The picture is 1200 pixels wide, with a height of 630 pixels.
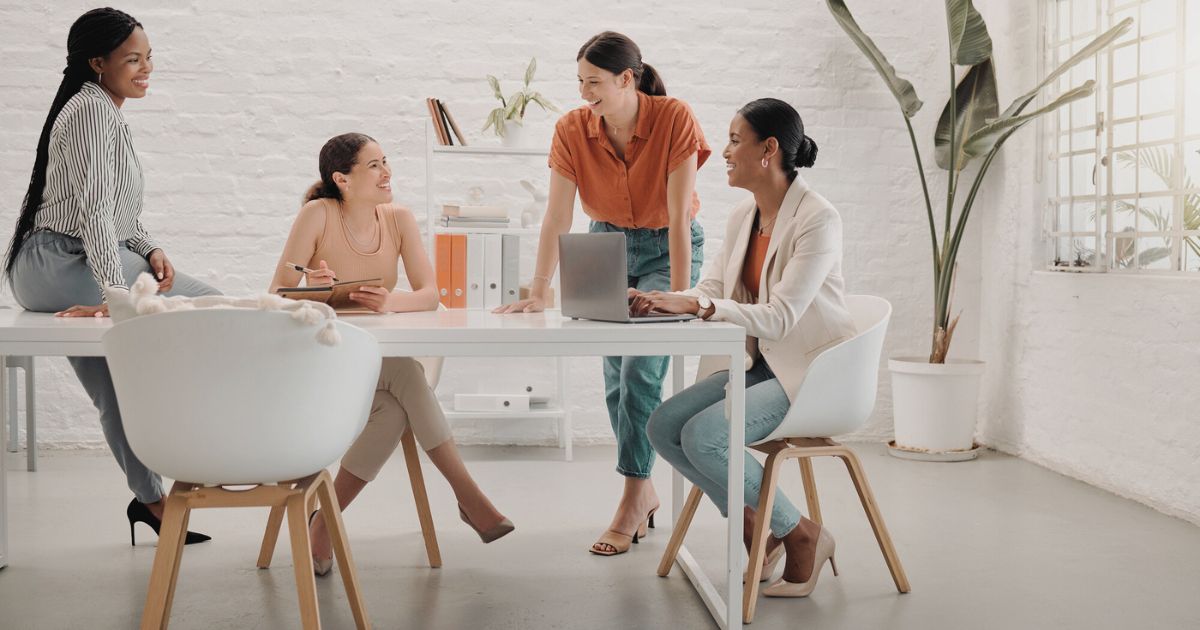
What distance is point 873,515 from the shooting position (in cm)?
261

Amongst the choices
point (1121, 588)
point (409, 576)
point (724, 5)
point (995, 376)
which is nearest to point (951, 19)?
point (724, 5)

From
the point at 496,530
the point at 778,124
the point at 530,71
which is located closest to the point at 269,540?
the point at 496,530

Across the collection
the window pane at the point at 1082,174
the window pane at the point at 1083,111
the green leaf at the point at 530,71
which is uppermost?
the green leaf at the point at 530,71

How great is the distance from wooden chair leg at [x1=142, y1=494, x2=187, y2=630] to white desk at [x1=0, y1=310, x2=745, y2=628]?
372 mm

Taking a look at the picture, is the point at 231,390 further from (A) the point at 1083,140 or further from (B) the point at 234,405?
(A) the point at 1083,140

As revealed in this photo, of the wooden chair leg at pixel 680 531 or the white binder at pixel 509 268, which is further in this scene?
the white binder at pixel 509 268

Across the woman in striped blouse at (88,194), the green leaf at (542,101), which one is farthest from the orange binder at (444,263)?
the woman in striped blouse at (88,194)

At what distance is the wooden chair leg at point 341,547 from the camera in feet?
7.30

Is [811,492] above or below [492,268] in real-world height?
below

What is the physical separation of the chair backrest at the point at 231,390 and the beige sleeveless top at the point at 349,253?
1.03 meters

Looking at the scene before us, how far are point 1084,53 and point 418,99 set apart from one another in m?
2.69

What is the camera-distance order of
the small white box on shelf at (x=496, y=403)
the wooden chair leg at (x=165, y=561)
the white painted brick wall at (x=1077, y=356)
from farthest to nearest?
1. the small white box on shelf at (x=496, y=403)
2. the white painted brick wall at (x=1077, y=356)
3. the wooden chair leg at (x=165, y=561)

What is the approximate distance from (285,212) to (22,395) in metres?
1.38

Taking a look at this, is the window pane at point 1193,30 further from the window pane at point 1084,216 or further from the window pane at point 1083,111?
the window pane at point 1084,216
